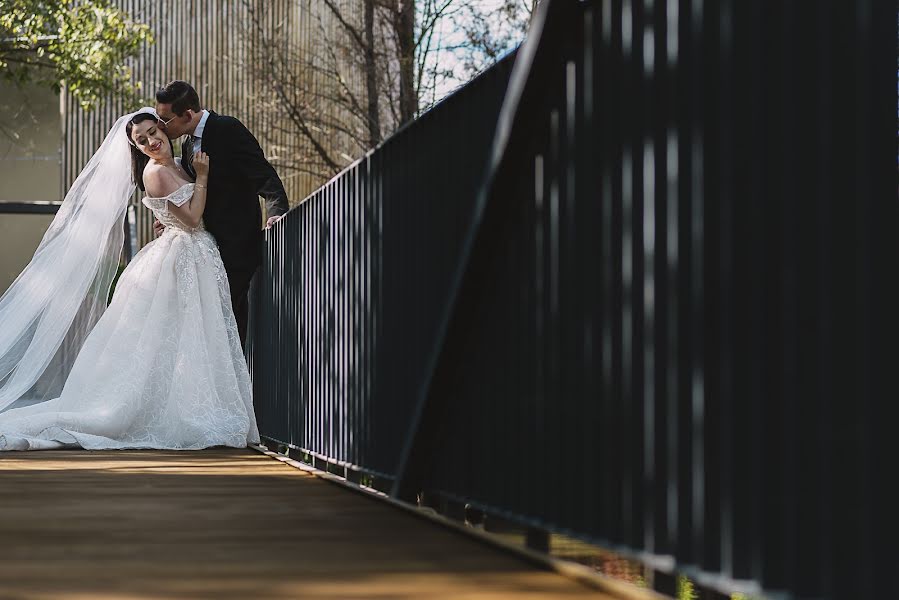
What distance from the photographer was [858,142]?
1537 mm

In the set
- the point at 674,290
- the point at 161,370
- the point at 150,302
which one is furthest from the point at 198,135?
the point at 674,290

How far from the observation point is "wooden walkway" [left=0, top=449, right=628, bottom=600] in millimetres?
2154

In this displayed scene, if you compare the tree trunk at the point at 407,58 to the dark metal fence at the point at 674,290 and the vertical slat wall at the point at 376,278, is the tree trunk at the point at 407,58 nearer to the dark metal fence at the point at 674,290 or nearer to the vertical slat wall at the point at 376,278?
the vertical slat wall at the point at 376,278

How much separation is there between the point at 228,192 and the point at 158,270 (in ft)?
1.80

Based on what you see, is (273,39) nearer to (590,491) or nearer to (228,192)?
(228,192)

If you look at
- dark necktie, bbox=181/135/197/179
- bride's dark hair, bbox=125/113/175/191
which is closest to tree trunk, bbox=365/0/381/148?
bride's dark hair, bbox=125/113/175/191

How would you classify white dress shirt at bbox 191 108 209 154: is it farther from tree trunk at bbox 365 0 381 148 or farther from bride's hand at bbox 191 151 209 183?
tree trunk at bbox 365 0 381 148

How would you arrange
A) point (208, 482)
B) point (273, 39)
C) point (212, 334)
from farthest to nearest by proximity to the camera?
point (273, 39)
point (212, 334)
point (208, 482)

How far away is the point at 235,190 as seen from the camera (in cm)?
687

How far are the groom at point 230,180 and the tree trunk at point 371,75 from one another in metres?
7.49

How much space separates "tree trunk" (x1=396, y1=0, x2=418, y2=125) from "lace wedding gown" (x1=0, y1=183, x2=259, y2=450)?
7.00 meters

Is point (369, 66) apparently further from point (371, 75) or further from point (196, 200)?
point (196, 200)

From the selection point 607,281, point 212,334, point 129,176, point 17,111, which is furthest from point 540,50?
point 17,111

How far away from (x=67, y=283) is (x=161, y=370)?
90cm
